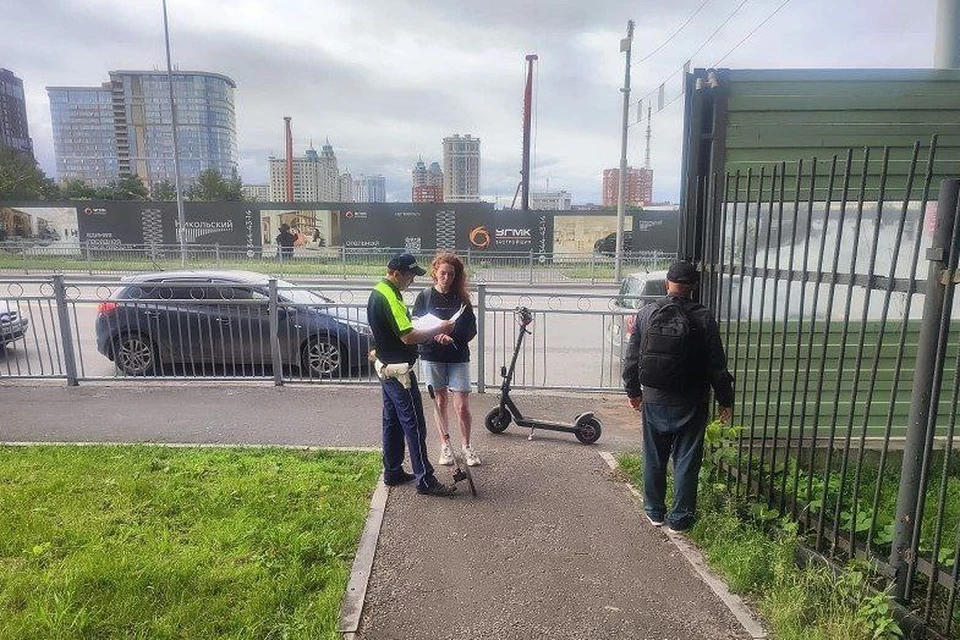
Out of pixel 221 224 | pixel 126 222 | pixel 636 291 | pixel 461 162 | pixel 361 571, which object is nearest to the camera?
pixel 361 571

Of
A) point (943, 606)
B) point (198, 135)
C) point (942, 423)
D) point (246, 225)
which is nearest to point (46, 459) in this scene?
point (943, 606)

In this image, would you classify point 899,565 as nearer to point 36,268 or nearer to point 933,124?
point 933,124

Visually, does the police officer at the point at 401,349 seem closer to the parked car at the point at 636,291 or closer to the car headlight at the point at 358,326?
the car headlight at the point at 358,326

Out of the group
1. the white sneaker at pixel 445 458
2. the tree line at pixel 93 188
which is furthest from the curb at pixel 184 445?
the tree line at pixel 93 188

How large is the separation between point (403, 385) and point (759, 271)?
8.58ft

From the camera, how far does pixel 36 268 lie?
26.0 meters

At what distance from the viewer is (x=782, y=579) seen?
11.0 ft

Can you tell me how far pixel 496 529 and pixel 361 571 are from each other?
1.00 meters

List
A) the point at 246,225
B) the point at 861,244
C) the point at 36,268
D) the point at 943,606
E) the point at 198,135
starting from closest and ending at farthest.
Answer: the point at 943,606, the point at 861,244, the point at 36,268, the point at 246,225, the point at 198,135

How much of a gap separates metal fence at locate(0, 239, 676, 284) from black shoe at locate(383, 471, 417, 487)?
66.6ft

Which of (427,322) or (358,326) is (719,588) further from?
(358,326)

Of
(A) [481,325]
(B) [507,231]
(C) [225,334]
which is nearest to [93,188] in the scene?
(B) [507,231]

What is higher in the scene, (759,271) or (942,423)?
(759,271)

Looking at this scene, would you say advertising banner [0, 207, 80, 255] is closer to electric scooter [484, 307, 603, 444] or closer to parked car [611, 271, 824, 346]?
parked car [611, 271, 824, 346]
